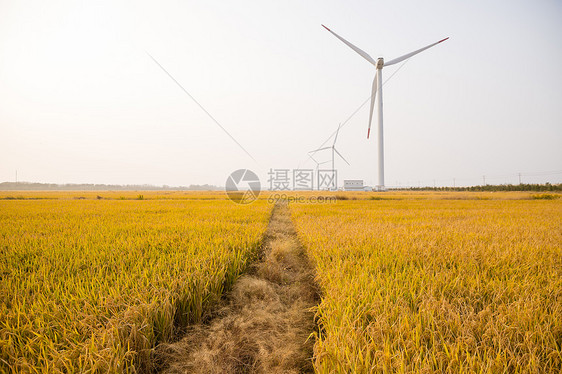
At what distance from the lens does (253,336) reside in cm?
246

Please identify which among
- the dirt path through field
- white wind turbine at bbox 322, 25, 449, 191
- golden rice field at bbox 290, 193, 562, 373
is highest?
white wind turbine at bbox 322, 25, 449, 191

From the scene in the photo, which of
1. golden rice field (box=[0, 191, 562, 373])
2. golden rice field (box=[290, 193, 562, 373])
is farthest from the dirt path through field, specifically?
golden rice field (box=[290, 193, 562, 373])

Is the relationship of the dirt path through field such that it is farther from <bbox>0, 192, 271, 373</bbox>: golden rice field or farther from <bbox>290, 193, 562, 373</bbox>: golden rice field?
<bbox>290, 193, 562, 373</bbox>: golden rice field

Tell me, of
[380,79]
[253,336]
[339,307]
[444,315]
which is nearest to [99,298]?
[253,336]

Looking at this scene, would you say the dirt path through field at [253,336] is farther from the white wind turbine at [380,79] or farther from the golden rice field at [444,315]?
the white wind turbine at [380,79]

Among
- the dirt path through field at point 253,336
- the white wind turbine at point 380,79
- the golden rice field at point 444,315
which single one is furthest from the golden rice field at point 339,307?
the white wind turbine at point 380,79

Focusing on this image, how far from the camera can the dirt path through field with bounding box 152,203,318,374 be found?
203cm

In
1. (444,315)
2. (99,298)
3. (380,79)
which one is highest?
(380,79)

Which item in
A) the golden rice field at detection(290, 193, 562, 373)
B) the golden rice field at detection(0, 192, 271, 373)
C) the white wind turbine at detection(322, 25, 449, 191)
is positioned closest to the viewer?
the golden rice field at detection(290, 193, 562, 373)

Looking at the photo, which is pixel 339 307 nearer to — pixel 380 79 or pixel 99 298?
pixel 99 298

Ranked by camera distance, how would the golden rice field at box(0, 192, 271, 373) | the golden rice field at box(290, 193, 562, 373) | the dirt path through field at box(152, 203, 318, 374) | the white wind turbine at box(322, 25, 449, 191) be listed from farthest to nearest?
1. the white wind turbine at box(322, 25, 449, 191)
2. the dirt path through field at box(152, 203, 318, 374)
3. the golden rice field at box(0, 192, 271, 373)
4. the golden rice field at box(290, 193, 562, 373)

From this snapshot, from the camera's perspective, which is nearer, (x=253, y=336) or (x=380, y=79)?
(x=253, y=336)

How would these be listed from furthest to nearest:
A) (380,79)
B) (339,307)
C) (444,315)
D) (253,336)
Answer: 1. (380,79)
2. (253,336)
3. (339,307)
4. (444,315)

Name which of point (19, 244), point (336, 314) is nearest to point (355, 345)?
point (336, 314)
